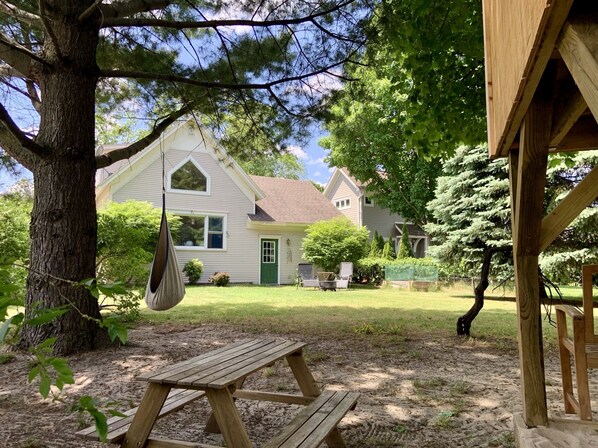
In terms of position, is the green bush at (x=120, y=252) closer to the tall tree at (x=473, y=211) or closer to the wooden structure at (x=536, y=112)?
the wooden structure at (x=536, y=112)

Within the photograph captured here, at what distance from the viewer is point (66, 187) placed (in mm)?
5008

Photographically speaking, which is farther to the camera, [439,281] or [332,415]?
[439,281]

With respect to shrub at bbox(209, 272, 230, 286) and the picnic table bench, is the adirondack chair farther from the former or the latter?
shrub at bbox(209, 272, 230, 286)

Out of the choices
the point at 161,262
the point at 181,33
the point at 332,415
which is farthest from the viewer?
the point at 181,33

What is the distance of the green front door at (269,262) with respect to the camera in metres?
18.0

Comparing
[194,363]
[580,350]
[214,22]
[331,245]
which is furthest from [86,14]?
[331,245]

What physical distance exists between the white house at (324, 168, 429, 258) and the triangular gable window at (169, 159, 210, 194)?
9.50 m

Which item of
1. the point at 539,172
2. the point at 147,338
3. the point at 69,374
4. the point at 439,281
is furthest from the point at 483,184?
Answer: the point at 69,374

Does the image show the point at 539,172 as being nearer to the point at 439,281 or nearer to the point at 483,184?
the point at 483,184

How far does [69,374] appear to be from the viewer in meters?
0.96

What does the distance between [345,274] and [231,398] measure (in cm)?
1412

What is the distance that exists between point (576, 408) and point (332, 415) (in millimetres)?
1743

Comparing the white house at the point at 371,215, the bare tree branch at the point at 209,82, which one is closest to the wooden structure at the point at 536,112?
the bare tree branch at the point at 209,82

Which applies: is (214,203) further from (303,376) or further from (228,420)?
(228,420)
